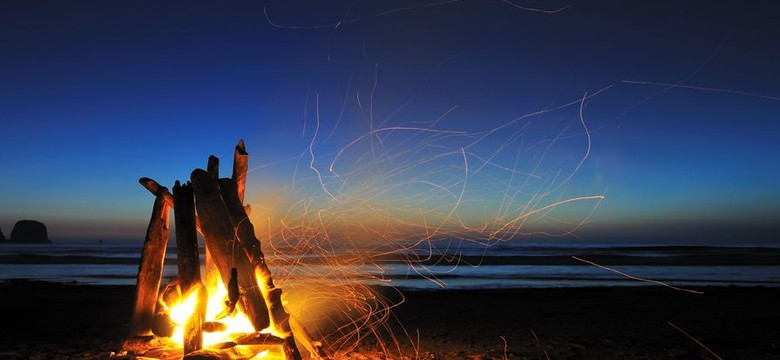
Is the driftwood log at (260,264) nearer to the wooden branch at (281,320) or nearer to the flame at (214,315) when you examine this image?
the wooden branch at (281,320)

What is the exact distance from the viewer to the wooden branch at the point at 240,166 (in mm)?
6605

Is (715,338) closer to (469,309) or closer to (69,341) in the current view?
(469,309)

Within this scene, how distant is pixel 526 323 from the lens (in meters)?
11.4

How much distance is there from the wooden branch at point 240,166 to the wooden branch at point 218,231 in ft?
1.60

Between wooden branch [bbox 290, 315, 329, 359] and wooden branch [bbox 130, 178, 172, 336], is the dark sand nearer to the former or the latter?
wooden branch [bbox 290, 315, 329, 359]

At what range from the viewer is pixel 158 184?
6.69m

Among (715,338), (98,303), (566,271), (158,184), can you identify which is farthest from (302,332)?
(566,271)

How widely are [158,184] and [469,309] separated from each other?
29.3 feet

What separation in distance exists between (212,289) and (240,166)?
1487mm

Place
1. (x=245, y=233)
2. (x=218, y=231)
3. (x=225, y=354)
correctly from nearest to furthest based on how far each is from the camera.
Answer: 1. (x=225, y=354)
2. (x=245, y=233)
3. (x=218, y=231)

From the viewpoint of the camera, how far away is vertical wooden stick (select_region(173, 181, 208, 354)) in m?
5.75

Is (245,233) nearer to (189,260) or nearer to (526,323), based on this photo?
(189,260)

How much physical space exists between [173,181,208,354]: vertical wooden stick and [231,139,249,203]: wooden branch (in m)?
0.59

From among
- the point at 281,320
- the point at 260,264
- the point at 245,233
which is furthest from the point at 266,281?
the point at 245,233
